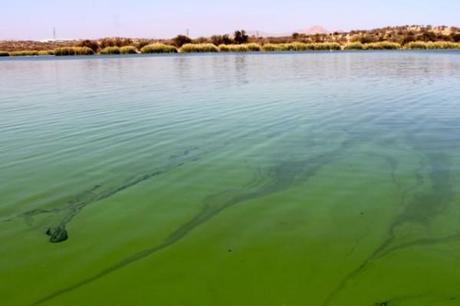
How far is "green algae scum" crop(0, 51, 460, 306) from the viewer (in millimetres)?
4402

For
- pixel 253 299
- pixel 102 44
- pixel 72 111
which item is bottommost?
pixel 253 299

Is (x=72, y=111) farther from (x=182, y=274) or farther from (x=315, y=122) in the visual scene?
(x=182, y=274)

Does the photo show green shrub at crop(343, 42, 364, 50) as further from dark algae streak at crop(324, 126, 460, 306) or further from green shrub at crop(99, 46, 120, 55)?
dark algae streak at crop(324, 126, 460, 306)

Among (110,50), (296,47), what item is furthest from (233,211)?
(110,50)

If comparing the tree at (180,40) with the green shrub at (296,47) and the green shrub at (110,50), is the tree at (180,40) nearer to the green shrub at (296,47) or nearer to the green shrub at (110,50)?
the green shrub at (110,50)

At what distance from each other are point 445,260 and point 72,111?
13278 millimetres

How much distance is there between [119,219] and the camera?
600 centimetres

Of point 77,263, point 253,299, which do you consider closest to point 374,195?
point 253,299

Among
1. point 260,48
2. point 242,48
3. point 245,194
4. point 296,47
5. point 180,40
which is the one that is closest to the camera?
point 245,194

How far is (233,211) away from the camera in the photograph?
6.21 metres

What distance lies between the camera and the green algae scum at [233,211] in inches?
173

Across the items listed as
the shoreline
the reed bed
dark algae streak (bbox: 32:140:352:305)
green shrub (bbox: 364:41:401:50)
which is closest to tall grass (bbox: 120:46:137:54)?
the shoreline

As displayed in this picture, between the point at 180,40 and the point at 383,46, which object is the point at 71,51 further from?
the point at 383,46

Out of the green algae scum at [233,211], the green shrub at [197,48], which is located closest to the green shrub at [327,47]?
the green shrub at [197,48]
